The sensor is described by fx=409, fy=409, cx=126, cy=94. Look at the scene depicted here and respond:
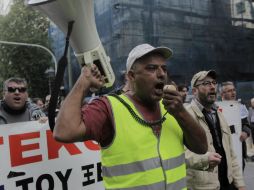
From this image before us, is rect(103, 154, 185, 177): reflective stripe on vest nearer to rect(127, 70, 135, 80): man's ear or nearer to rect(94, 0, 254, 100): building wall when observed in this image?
rect(127, 70, 135, 80): man's ear

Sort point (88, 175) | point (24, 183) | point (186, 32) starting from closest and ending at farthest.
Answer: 1. point (24, 183)
2. point (88, 175)
3. point (186, 32)

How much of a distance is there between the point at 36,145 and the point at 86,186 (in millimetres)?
585

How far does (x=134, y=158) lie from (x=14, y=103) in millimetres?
1980

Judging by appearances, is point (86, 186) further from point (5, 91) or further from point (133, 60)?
point (133, 60)

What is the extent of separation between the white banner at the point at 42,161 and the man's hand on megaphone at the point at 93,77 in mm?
1474

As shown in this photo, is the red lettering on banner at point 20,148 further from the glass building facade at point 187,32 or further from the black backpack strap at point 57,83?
the glass building facade at point 187,32

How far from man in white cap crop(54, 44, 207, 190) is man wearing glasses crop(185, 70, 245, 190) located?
0.93 metres

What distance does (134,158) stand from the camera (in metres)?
1.99

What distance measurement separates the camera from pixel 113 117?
200 cm

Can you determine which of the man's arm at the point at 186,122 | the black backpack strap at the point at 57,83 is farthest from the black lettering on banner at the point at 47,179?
the man's arm at the point at 186,122

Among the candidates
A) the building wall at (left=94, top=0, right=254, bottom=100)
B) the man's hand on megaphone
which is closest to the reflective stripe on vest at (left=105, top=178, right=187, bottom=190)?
the man's hand on megaphone

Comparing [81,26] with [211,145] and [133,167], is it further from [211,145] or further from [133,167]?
[211,145]

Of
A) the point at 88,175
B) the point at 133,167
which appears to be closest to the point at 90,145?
Result: the point at 88,175

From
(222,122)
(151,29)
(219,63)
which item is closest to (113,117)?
(222,122)
